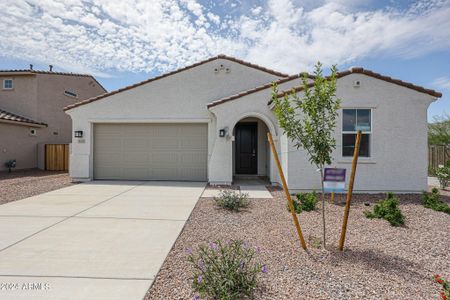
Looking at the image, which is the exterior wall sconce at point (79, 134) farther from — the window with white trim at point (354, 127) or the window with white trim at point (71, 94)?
the window with white trim at point (354, 127)

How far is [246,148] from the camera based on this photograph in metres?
12.6

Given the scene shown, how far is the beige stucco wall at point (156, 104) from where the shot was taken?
11.0 meters

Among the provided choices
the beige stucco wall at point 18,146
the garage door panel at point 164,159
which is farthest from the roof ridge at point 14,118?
the garage door panel at point 164,159

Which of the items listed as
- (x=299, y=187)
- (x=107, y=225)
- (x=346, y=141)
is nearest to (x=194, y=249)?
(x=107, y=225)

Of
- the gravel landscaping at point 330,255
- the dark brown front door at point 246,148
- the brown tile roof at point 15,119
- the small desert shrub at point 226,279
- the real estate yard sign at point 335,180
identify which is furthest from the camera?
the brown tile roof at point 15,119

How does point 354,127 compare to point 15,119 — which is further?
point 15,119

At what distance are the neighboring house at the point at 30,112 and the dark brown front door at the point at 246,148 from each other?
13.0 meters

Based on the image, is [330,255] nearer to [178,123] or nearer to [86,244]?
[86,244]

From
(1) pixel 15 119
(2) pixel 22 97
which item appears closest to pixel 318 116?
(1) pixel 15 119

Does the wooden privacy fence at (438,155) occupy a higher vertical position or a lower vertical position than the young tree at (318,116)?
lower

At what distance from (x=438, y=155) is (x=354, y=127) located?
9.80 m

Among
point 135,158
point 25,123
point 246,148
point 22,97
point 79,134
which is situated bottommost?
point 135,158

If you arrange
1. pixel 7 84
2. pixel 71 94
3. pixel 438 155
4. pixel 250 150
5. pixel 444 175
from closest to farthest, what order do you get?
pixel 444 175, pixel 250 150, pixel 438 155, pixel 7 84, pixel 71 94

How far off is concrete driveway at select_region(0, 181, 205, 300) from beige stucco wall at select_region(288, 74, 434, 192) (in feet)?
20.1
